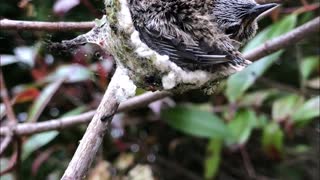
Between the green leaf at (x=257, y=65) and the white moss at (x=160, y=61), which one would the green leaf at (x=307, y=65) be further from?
the white moss at (x=160, y=61)

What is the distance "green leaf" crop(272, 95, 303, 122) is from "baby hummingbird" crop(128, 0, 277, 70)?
3.21 feet

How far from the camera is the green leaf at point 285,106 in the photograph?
6.10 feet

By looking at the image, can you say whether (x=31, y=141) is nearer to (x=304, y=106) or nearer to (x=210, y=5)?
(x=304, y=106)

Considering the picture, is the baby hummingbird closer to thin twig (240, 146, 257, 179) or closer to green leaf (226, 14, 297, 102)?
green leaf (226, 14, 297, 102)

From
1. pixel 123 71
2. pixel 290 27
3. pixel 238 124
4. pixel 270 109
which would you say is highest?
pixel 123 71

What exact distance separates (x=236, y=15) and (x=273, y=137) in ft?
3.55

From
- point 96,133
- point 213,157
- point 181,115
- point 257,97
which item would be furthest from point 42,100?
point 96,133

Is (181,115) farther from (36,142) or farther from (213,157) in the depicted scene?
(36,142)

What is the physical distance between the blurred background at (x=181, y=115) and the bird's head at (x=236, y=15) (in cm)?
71

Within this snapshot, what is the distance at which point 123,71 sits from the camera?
2.74ft

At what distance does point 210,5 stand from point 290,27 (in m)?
0.86

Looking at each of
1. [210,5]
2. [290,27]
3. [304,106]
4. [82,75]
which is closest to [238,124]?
[304,106]

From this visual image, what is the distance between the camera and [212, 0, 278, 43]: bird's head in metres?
0.86

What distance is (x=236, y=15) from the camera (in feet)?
2.85
